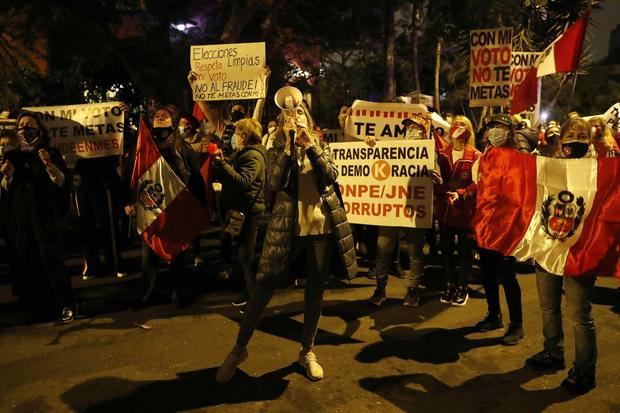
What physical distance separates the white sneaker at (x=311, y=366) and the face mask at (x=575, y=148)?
2.46 meters

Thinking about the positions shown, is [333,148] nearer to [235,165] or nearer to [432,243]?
[235,165]

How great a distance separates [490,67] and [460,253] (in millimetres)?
3053

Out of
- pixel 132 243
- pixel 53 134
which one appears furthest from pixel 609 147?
pixel 132 243

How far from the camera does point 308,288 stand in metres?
4.28

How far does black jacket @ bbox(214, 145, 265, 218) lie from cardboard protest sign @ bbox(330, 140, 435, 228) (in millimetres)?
1140

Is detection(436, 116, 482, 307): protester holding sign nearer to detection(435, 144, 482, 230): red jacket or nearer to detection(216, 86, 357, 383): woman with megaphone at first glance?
detection(435, 144, 482, 230): red jacket

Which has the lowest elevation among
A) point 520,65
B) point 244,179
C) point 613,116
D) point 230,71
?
point 244,179

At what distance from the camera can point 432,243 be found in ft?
28.5

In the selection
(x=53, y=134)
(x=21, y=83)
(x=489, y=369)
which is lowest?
(x=489, y=369)

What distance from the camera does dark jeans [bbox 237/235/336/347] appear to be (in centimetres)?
414

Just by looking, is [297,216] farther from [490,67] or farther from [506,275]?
[490,67]

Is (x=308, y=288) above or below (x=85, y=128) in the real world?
below

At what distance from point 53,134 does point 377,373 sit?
457 centimetres

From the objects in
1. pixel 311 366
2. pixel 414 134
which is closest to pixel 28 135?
pixel 311 366
